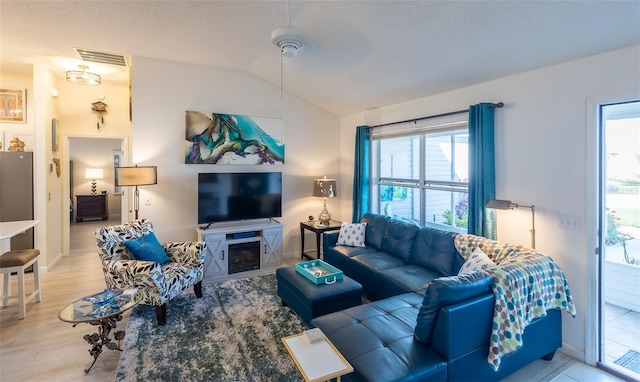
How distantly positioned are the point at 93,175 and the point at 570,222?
11.0 metres

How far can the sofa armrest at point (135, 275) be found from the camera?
120 inches

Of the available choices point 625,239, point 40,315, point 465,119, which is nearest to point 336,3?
point 465,119

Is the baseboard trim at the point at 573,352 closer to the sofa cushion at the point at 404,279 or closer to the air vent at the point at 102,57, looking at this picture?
the sofa cushion at the point at 404,279

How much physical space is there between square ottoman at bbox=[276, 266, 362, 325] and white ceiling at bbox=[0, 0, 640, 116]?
2.55 meters

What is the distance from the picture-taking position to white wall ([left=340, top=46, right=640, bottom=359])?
2580mm

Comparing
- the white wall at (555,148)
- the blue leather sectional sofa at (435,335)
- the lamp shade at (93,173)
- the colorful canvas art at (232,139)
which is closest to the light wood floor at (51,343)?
the blue leather sectional sofa at (435,335)

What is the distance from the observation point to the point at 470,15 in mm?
2494

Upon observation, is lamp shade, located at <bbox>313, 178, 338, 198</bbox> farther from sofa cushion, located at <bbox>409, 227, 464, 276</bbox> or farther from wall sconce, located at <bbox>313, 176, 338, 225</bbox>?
sofa cushion, located at <bbox>409, 227, 464, 276</bbox>

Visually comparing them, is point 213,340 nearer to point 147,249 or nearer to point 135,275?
point 135,275

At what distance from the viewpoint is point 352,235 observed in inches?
174

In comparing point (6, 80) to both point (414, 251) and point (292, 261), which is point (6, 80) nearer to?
point (292, 261)

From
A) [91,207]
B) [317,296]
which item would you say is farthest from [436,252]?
[91,207]

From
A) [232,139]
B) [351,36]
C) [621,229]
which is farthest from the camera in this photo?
[232,139]

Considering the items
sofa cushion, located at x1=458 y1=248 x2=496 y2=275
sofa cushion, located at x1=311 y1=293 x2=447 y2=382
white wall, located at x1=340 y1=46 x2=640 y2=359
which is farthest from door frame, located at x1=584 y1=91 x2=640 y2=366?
sofa cushion, located at x1=311 y1=293 x2=447 y2=382
